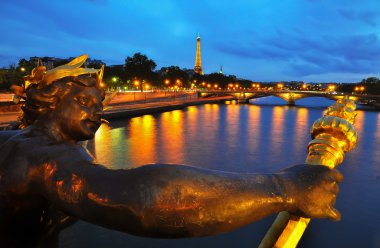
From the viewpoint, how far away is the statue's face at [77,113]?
44.9 inches

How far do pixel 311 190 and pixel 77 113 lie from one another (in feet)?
2.76

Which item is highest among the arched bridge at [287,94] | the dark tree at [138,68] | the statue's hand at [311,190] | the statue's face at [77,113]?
the dark tree at [138,68]

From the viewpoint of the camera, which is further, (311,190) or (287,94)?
(287,94)

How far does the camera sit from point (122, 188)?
782 millimetres

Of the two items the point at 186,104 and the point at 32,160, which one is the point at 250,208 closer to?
→ the point at 32,160

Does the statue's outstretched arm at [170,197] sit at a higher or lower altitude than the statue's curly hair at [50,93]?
lower

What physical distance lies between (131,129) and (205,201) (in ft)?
86.1

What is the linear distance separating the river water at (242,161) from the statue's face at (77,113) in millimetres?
785

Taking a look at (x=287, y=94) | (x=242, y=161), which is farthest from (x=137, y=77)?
(x=242, y=161)

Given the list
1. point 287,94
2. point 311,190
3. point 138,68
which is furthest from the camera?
point 287,94

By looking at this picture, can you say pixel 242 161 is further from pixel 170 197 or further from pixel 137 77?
pixel 137 77

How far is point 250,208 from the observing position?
806 mm

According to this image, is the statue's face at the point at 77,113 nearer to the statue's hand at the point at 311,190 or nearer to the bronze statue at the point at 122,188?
the bronze statue at the point at 122,188

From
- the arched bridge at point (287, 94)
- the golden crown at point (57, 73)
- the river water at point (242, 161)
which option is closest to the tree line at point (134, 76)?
the river water at point (242, 161)
